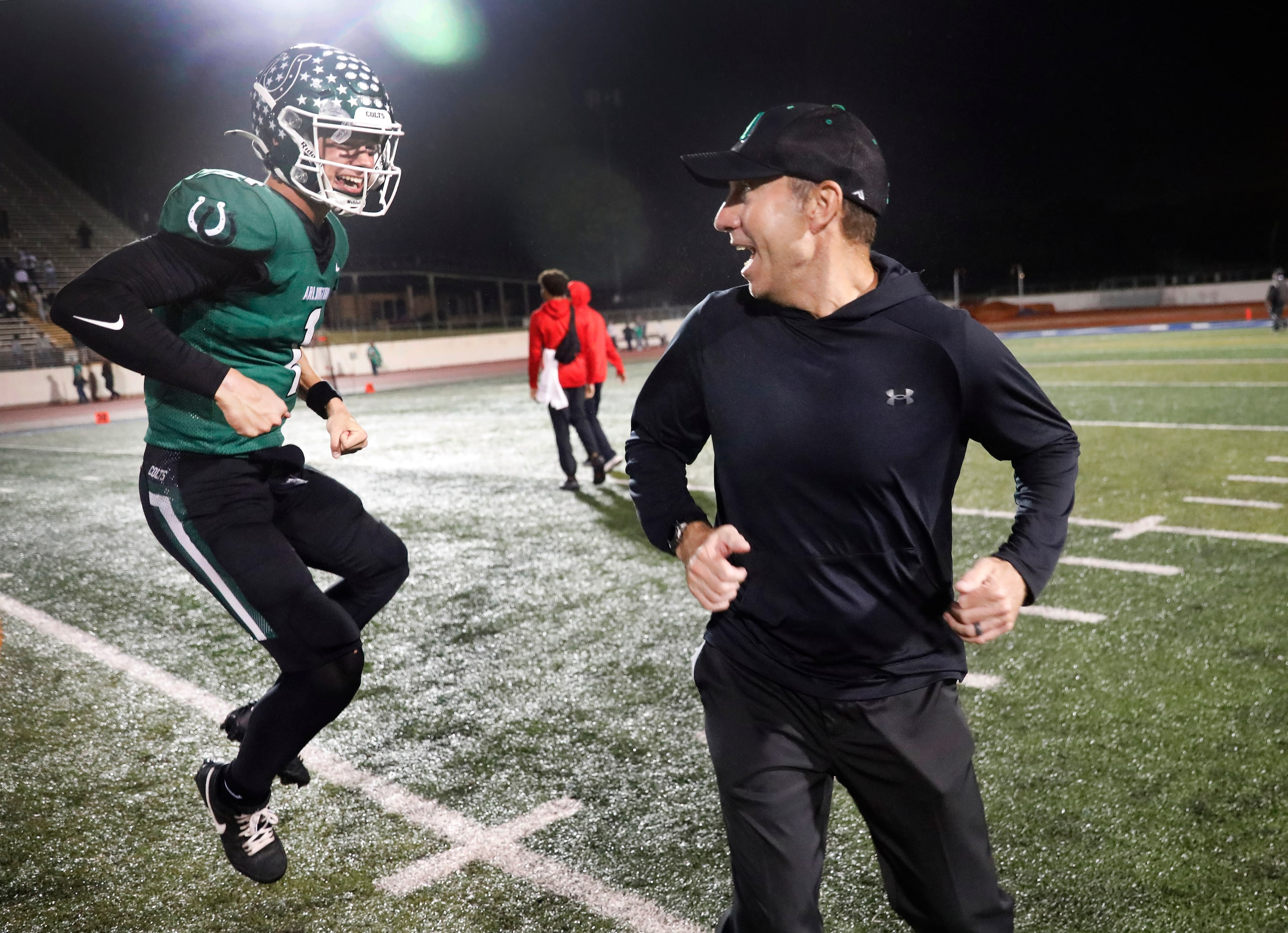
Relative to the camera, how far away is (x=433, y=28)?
2886 cm

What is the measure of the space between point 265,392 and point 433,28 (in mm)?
30031

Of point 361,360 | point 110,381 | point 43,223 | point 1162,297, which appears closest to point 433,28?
point 361,360

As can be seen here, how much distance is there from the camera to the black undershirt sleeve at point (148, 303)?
212 centimetres

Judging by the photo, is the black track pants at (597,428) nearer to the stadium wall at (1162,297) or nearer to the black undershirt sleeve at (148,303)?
the black undershirt sleeve at (148,303)

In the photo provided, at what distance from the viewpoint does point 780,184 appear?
1770mm

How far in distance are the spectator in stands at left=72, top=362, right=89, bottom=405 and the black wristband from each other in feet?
88.8

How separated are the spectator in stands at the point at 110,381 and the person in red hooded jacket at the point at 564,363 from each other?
22.6m

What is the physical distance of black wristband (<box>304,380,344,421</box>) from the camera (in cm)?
281

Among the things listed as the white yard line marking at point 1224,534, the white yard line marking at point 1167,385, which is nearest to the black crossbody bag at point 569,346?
the white yard line marking at point 1224,534

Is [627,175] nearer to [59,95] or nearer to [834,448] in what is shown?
[59,95]

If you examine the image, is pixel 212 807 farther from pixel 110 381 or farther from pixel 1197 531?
pixel 110 381

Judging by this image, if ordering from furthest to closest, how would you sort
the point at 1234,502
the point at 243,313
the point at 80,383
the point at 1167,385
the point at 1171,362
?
the point at 80,383 < the point at 1171,362 < the point at 1167,385 < the point at 1234,502 < the point at 243,313

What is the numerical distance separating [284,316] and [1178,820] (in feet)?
9.21

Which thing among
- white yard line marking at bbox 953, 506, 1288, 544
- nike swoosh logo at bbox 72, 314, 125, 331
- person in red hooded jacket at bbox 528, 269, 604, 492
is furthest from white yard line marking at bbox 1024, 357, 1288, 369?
nike swoosh logo at bbox 72, 314, 125, 331
